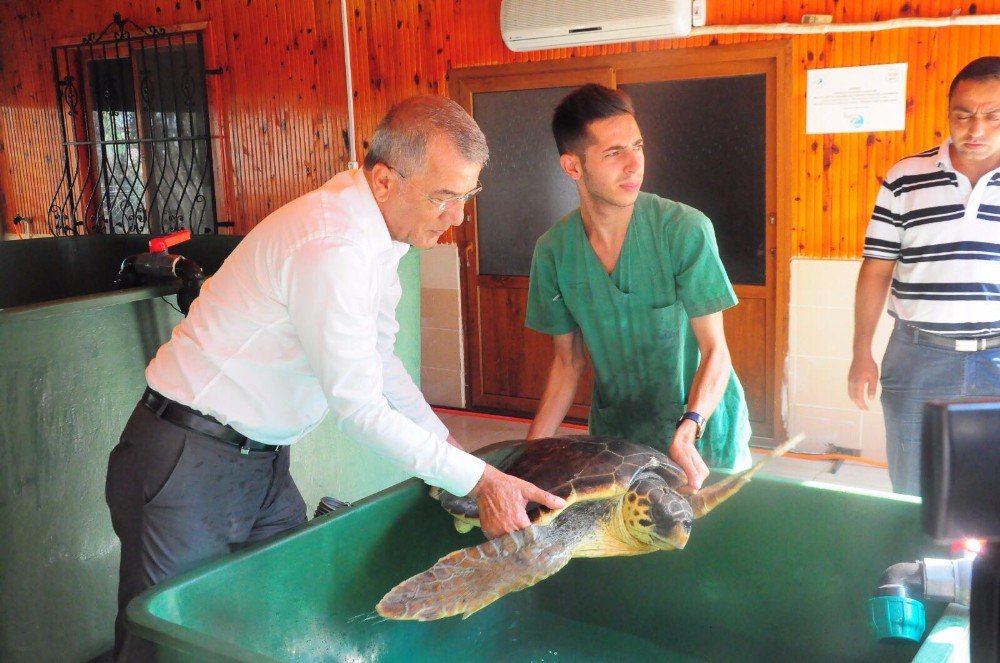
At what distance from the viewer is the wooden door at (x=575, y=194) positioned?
422cm

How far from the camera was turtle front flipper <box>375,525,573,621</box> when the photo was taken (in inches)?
49.5

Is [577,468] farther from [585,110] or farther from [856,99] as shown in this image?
[856,99]

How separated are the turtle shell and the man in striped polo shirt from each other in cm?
99

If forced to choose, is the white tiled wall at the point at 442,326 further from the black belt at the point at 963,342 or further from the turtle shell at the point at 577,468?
the turtle shell at the point at 577,468

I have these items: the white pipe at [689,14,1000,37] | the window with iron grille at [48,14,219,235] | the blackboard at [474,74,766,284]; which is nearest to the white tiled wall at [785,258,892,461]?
the blackboard at [474,74,766,284]

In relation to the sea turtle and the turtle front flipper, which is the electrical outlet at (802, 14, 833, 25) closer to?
the sea turtle

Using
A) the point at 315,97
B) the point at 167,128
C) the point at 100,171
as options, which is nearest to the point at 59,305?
the point at 315,97

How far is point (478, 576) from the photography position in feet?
4.36

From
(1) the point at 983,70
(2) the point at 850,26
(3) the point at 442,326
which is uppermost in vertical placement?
(2) the point at 850,26

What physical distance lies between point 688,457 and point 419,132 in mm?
776

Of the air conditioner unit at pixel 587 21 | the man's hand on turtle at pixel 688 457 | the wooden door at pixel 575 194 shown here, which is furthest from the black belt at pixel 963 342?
the air conditioner unit at pixel 587 21

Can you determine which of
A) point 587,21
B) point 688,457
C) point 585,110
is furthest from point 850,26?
point 688,457

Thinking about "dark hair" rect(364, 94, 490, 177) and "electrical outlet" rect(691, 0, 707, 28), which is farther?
"electrical outlet" rect(691, 0, 707, 28)

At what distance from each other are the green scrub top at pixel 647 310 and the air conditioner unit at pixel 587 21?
2582mm
